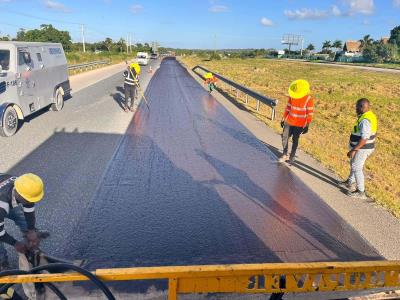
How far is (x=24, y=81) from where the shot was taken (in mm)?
9883

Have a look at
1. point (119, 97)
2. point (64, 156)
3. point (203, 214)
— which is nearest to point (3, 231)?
point (203, 214)

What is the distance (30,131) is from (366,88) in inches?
980

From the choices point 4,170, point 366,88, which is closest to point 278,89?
point 366,88

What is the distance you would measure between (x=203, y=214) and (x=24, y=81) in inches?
290

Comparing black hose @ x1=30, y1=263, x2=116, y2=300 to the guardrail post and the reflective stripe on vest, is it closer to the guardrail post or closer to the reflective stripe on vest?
the guardrail post

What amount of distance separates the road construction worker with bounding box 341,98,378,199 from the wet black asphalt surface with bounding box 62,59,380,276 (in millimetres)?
834

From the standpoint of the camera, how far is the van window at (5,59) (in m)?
9.41

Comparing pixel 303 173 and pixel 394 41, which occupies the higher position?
pixel 394 41

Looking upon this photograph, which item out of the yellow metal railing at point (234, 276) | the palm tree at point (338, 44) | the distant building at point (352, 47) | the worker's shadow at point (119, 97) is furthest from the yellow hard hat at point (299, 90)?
the palm tree at point (338, 44)

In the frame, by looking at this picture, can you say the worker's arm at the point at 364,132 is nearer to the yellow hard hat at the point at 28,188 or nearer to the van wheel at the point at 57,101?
the yellow hard hat at the point at 28,188

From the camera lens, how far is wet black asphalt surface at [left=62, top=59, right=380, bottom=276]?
4434 mm

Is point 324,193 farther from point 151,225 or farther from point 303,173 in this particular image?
point 151,225

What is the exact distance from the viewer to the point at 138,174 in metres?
6.98

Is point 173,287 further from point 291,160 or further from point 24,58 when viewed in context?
point 24,58
